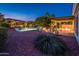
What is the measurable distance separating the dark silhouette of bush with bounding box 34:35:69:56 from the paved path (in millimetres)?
138

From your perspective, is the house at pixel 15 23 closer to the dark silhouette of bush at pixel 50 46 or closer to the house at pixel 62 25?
the dark silhouette of bush at pixel 50 46

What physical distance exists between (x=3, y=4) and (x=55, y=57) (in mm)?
1961

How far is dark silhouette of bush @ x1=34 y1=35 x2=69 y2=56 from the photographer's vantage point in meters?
12.8

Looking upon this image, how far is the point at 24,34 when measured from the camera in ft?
Result: 42.5

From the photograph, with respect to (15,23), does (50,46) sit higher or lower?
lower

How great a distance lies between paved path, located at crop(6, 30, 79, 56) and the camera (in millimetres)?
12891

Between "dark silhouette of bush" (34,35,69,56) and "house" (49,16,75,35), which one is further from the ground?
"house" (49,16,75,35)

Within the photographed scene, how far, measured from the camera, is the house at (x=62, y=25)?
12.9 m

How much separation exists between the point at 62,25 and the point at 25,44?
3.63ft

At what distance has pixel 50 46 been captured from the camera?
12844 mm

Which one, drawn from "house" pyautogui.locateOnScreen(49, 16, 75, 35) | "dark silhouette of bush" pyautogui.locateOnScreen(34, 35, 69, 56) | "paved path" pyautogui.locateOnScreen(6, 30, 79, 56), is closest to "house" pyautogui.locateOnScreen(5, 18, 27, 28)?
"paved path" pyautogui.locateOnScreen(6, 30, 79, 56)

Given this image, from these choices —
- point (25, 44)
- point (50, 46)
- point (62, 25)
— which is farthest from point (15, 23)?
point (62, 25)

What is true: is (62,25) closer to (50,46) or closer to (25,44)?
(50,46)

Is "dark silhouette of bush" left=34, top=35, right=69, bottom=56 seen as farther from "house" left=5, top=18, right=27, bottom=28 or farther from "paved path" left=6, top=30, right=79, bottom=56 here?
"house" left=5, top=18, right=27, bottom=28
